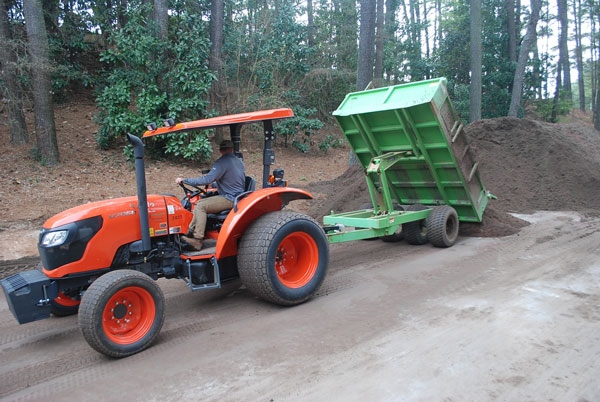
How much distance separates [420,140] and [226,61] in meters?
10.3

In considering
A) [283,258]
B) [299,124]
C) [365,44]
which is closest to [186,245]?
[283,258]

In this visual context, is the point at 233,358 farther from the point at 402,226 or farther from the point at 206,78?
the point at 206,78

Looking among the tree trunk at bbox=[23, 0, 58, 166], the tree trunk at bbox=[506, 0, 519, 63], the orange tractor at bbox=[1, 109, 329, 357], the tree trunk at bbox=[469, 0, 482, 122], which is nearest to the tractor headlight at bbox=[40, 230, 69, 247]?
the orange tractor at bbox=[1, 109, 329, 357]

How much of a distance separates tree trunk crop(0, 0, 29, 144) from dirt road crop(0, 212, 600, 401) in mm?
7393

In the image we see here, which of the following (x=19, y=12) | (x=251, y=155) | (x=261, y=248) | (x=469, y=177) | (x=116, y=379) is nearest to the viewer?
(x=116, y=379)

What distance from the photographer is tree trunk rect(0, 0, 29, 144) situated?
10484 mm

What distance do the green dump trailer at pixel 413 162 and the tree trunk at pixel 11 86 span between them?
312 inches

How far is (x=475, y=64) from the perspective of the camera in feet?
57.8

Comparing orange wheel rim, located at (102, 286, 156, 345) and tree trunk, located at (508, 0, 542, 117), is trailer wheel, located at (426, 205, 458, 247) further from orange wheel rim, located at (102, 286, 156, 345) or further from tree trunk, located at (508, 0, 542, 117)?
tree trunk, located at (508, 0, 542, 117)

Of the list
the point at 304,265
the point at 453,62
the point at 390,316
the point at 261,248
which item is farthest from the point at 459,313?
the point at 453,62

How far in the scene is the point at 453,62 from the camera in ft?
70.9

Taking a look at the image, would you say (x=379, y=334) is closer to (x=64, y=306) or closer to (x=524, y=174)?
(x=64, y=306)

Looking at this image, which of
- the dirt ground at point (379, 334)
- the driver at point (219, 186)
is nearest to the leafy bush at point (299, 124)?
the dirt ground at point (379, 334)

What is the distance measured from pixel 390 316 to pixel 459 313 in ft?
2.19
